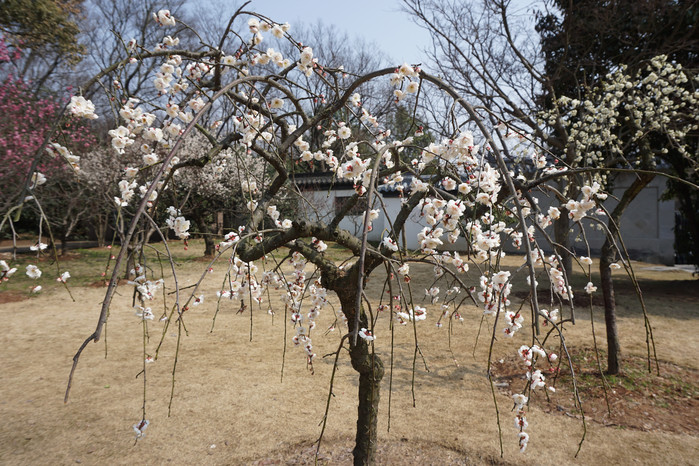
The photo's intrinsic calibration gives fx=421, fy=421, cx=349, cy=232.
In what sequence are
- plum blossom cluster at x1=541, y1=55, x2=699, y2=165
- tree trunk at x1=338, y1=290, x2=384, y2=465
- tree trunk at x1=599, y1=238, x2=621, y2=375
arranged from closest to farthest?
tree trunk at x1=338, y1=290, x2=384, y2=465, tree trunk at x1=599, y1=238, x2=621, y2=375, plum blossom cluster at x1=541, y1=55, x2=699, y2=165

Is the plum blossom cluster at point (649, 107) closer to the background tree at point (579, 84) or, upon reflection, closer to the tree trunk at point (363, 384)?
the background tree at point (579, 84)

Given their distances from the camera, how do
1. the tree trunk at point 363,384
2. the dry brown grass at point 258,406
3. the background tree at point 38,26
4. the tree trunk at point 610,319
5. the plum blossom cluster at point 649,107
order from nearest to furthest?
the tree trunk at point 363,384, the dry brown grass at point 258,406, the tree trunk at point 610,319, the plum blossom cluster at point 649,107, the background tree at point 38,26

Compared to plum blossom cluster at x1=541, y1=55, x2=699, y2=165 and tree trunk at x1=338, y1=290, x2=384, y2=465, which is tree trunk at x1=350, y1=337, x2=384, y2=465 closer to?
tree trunk at x1=338, y1=290, x2=384, y2=465

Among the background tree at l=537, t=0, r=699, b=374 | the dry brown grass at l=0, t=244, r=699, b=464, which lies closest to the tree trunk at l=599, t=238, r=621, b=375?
the dry brown grass at l=0, t=244, r=699, b=464

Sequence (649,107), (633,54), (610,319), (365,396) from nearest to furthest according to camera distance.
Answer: (365,396) < (610,319) < (649,107) < (633,54)

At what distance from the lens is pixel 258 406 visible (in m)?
3.10

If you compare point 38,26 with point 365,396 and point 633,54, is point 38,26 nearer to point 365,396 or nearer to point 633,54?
point 365,396

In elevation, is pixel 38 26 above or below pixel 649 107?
above

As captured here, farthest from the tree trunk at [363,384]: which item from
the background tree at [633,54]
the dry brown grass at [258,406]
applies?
the background tree at [633,54]

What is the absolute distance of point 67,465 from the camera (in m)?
2.39

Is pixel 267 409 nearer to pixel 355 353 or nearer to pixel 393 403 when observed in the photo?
pixel 393 403

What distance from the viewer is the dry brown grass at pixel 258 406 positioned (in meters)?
2.52

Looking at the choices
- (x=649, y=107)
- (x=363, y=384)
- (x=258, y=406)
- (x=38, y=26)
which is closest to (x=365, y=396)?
(x=363, y=384)

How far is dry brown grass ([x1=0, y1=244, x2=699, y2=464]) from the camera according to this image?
99.2 inches
